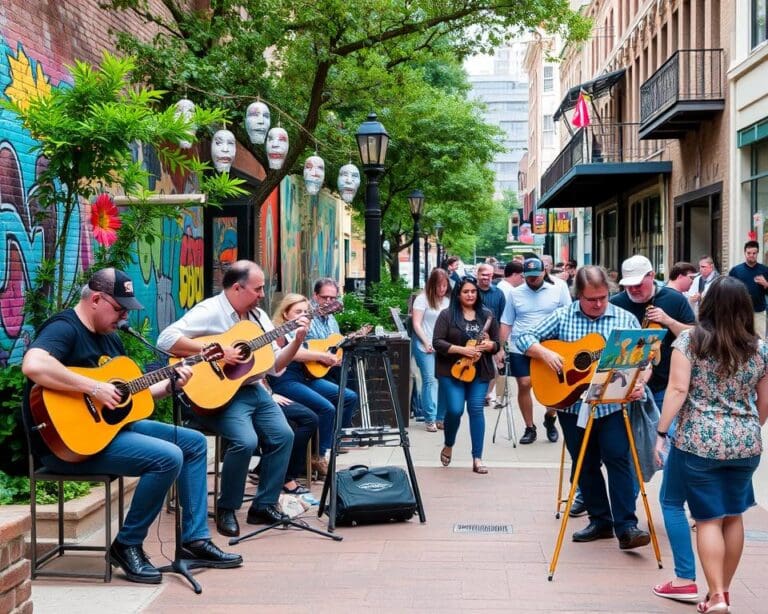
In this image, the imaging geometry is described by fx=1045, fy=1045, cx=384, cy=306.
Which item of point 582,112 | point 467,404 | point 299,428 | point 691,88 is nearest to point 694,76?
point 691,88

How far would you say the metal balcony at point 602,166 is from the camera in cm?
2831

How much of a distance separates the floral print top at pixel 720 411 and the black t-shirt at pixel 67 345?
3.17 metres

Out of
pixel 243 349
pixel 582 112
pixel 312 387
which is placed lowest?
pixel 312 387

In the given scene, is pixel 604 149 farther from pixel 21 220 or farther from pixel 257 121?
pixel 21 220

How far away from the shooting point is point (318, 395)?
8695 mm

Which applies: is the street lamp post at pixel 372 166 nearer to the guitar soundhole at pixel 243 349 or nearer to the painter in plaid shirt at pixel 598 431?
the painter in plaid shirt at pixel 598 431

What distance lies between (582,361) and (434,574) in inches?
67.7

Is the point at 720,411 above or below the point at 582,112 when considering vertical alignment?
below

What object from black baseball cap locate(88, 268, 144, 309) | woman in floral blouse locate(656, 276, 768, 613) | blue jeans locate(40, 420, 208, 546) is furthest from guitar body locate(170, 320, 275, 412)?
woman in floral blouse locate(656, 276, 768, 613)

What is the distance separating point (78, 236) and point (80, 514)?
495cm

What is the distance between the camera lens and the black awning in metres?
33.0

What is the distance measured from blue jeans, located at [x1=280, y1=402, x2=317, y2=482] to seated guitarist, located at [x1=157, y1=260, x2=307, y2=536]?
2.66ft

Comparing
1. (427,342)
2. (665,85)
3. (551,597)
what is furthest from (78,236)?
(665,85)

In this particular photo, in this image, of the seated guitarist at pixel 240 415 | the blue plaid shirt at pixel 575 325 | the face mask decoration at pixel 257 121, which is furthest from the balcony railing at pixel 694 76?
the seated guitarist at pixel 240 415
